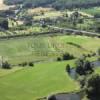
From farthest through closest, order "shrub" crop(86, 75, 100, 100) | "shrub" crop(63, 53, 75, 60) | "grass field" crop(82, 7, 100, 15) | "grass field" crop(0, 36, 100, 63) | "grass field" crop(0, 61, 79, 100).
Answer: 1. "grass field" crop(82, 7, 100, 15)
2. "grass field" crop(0, 36, 100, 63)
3. "shrub" crop(63, 53, 75, 60)
4. "grass field" crop(0, 61, 79, 100)
5. "shrub" crop(86, 75, 100, 100)

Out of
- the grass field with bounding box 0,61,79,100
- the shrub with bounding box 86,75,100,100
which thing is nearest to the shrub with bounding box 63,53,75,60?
the grass field with bounding box 0,61,79,100

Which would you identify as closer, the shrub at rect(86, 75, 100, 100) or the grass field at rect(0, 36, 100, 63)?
the shrub at rect(86, 75, 100, 100)

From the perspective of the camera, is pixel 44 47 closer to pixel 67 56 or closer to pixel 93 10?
pixel 67 56

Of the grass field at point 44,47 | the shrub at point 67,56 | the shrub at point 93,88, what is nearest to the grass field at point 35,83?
the shrub at point 93,88

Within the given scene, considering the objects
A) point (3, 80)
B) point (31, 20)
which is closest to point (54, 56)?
point (3, 80)

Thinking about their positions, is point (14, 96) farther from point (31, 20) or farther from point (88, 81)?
point (31, 20)

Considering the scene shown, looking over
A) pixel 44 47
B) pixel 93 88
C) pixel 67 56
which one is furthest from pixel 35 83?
pixel 44 47

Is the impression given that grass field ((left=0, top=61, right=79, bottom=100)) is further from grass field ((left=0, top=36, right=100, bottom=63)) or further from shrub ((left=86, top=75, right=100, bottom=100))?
grass field ((left=0, top=36, right=100, bottom=63))
